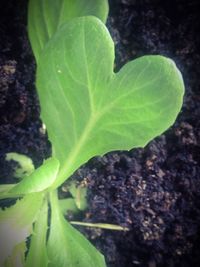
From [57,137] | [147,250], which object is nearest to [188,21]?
[57,137]

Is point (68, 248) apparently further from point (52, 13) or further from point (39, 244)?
point (52, 13)

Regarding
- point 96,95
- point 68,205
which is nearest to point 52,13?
point 96,95

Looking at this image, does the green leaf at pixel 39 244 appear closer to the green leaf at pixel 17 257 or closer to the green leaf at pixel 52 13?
the green leaf at pixel 17 257

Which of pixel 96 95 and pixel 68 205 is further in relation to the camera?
pixel 68 205

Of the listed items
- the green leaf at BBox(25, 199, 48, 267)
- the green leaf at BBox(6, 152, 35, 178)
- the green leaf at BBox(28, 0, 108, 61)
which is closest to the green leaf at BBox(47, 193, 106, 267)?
the green leaf at BBox(25, 199, 48, 267)

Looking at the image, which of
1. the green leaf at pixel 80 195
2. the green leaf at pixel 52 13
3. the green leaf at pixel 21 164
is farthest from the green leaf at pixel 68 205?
the green leaf at pixel 52 13

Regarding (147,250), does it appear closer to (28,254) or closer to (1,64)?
(28,254)
